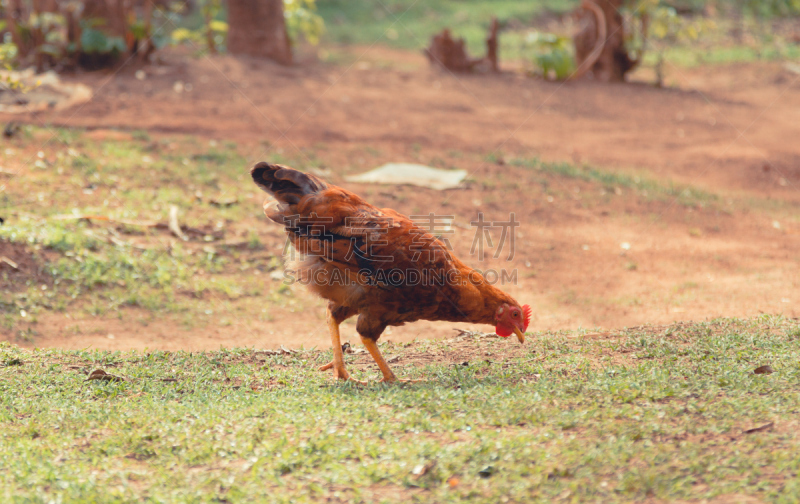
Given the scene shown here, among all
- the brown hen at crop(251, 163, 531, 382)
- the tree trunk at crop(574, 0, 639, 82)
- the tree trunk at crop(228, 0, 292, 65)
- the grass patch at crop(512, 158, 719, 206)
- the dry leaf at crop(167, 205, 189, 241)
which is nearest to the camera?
the brown hen at crop(251, 163, 531, 382)

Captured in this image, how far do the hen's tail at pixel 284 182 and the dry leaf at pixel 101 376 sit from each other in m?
1.59

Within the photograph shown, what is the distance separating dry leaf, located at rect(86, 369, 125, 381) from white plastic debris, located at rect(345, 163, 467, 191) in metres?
4.77

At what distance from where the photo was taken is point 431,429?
11.3ft

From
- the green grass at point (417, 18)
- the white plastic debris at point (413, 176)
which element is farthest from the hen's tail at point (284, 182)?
the green grass at point (417, 18)

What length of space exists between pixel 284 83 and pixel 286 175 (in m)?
8.67

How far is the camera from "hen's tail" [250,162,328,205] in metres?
4.69

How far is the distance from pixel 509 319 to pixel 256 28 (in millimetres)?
11300

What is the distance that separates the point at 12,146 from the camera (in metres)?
8.80

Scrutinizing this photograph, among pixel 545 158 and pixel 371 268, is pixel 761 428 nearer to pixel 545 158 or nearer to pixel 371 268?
pixel 371 268

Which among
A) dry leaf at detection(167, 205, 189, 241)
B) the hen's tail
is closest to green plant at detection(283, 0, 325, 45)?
dry leaf at detection(167, 205, 189, 241)

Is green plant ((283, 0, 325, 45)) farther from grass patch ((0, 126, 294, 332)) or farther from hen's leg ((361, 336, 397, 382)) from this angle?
hen's leg ((361, 336, 397, 382))

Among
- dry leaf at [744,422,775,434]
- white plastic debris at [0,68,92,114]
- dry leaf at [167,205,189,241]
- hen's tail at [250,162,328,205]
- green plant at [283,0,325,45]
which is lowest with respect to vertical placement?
dry leaf at [167,205,189,241]

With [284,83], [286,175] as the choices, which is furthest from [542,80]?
[286,175]

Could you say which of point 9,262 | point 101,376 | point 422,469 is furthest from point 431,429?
point 9,262
